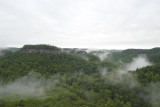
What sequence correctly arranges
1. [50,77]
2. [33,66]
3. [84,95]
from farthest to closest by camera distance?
Result: [33,66] < [50,77] < [84,95]

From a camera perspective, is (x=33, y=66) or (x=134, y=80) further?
(x=33, y=66)

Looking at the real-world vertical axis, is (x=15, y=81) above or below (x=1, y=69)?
below

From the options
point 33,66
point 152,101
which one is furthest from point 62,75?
point 152,101

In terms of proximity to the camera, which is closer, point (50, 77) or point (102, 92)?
point (102, 92)

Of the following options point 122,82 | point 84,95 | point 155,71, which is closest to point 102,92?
point 84,95

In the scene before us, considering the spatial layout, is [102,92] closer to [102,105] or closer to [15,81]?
[102,105]

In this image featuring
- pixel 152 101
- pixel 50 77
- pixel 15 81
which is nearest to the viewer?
pixel 152 101

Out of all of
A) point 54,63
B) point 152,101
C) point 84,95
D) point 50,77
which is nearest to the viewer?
point 152,101

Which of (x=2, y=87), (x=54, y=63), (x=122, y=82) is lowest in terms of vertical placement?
(x=2, y=87)

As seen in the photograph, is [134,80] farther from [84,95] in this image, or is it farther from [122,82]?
[84,95]
